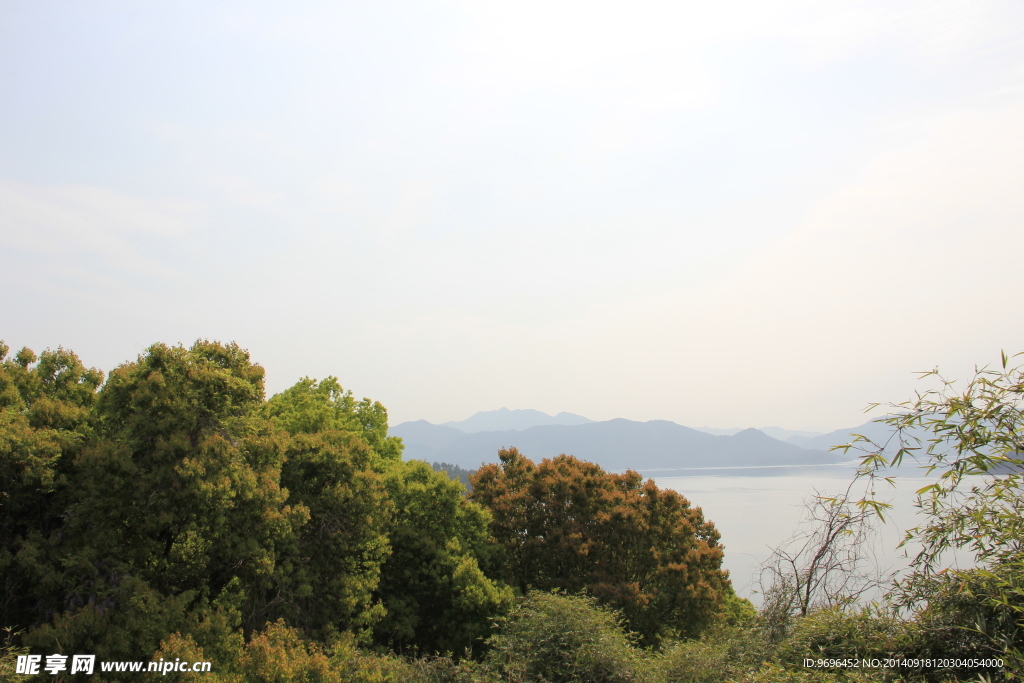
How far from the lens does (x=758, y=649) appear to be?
11492mm

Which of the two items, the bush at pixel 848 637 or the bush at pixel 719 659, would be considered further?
the bush at pixel 719 659

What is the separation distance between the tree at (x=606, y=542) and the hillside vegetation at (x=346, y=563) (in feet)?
0.31

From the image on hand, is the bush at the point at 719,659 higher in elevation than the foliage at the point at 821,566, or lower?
lower

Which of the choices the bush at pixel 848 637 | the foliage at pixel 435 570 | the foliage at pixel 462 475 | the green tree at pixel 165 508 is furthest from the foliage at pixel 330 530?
the bush at pixel 848 637

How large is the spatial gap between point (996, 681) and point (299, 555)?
16.1 m

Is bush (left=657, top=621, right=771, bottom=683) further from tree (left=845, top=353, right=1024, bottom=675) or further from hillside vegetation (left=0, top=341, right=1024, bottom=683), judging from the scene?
tree (left=845, top=353, right=1024, bottom=675)

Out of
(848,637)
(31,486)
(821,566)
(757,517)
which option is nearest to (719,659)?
(821,566)

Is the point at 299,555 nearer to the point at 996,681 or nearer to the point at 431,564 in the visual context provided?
the point at 431,564

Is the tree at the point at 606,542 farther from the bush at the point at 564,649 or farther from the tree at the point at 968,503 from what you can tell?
the tree at the point at 968,503

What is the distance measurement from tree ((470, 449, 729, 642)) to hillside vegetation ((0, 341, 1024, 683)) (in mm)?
93

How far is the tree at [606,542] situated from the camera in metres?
Answer: 22.6

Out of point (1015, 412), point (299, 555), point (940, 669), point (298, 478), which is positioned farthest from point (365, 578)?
point (1015, 412)

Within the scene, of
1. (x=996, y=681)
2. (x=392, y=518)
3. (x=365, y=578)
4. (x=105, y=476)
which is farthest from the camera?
(x=392, y=518)

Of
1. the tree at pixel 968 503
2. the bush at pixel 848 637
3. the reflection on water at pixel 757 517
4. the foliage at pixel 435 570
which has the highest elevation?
the tree at pixel 968 503
